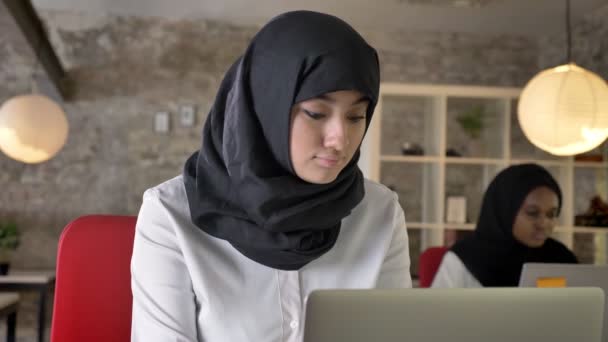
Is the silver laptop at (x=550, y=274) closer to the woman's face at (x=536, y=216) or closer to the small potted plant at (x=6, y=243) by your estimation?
the woman's face at (x=536, y=216)

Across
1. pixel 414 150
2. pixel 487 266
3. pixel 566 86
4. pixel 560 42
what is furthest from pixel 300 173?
pixel 560 42

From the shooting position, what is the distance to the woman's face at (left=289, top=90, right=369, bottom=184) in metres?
1.25

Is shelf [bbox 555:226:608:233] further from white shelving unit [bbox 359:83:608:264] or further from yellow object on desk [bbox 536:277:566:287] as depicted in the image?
yellow object on desk [bbox 536:277:566:287]

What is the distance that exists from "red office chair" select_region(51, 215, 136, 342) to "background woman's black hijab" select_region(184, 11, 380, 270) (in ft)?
0.88

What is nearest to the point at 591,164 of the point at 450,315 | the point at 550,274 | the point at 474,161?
Answer: the point at 474,161

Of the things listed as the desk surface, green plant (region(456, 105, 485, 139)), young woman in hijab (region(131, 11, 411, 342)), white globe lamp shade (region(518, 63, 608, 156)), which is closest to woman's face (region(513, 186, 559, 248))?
white globe lamp shade (region(518, 63, 608, 156))

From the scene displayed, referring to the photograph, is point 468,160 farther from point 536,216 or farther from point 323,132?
point 323,132

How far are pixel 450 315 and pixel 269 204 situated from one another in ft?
2.01

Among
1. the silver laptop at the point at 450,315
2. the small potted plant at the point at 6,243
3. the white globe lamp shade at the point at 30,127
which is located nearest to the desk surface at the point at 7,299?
the small potted plant at the point at 6,243

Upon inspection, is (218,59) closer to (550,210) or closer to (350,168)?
(550,210)

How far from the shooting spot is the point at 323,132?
1.26 meters

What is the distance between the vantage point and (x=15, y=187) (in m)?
5.94

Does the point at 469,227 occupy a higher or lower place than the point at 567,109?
lower

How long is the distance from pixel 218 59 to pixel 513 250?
3.96 metres
